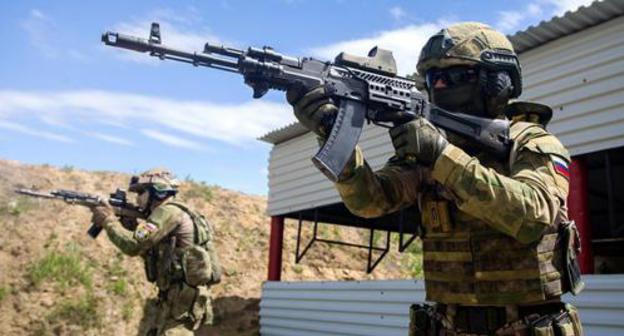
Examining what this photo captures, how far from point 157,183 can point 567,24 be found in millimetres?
4834

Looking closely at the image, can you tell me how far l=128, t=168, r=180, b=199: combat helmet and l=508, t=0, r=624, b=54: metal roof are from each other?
4.24 m

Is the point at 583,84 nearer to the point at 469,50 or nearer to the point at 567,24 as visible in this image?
the point at 567,24

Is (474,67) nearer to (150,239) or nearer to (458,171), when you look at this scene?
(458,171)

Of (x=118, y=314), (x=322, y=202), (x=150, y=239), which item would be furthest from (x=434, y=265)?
(x=118, y=314)

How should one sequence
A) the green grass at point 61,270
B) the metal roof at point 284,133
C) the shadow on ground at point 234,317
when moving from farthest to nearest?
1. the green grass at point 61,270
2. the shadow on ground at point 234,317
3. the metal roof at point 284,133

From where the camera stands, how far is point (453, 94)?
10.4 ft

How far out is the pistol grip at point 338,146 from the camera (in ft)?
9.64

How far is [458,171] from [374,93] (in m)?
0.70

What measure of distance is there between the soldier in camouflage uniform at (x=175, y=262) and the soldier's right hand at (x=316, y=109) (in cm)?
380

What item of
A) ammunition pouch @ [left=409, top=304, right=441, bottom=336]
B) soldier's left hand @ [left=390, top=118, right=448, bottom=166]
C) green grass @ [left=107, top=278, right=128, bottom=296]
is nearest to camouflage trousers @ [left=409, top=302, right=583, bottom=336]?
ammunition pouch @ [left=409, top=304, right=441, bottom=336]

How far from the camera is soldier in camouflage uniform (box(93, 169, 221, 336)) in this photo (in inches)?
254

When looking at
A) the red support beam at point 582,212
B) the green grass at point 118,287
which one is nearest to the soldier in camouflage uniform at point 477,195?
the red support beam at point 582,212

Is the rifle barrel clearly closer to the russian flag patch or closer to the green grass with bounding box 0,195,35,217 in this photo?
the russian flag patch

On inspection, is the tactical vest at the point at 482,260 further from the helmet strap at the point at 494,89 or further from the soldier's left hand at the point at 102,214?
the soldier's left hand at the point at 102,214
